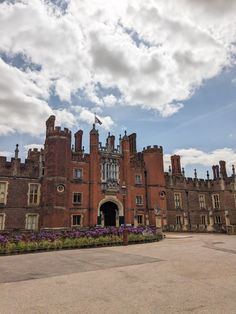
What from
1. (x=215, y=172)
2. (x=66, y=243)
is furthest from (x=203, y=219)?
(x=66, y=243)

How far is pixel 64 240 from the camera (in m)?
18.3

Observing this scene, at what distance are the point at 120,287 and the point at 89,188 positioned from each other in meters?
25.3

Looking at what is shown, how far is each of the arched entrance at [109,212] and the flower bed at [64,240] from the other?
12.3m

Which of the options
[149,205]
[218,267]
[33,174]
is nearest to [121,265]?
[218,267]

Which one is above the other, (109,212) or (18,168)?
(18,168)

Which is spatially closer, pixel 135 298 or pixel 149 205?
pixel 135 298

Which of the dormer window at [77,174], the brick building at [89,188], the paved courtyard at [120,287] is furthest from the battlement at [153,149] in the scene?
the paved courtyard at [120,287]

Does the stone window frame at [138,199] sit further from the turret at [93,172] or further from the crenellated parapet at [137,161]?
the turret at [93,172]

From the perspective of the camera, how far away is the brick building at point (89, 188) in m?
29.2

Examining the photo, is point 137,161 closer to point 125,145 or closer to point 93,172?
point 125,145

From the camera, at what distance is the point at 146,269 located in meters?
9.69

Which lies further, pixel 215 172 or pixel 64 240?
pixel 215 172

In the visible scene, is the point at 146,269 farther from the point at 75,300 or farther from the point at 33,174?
the point at 33,174

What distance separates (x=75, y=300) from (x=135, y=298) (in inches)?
55.1
